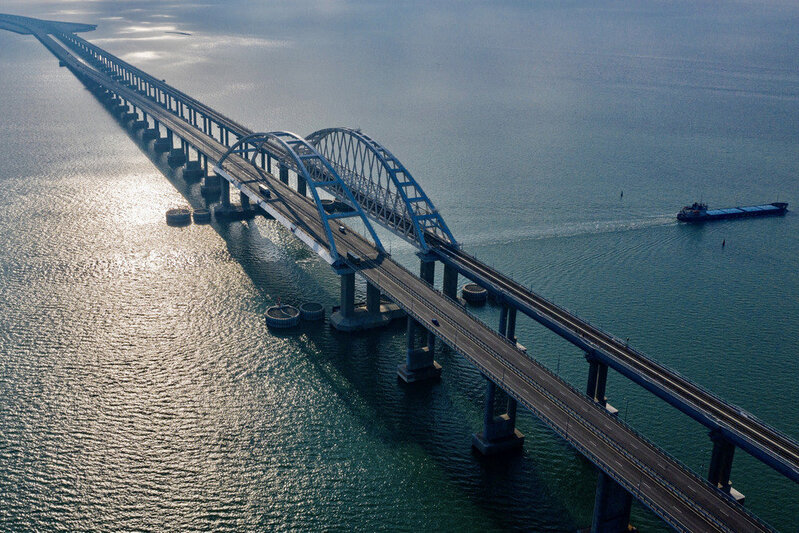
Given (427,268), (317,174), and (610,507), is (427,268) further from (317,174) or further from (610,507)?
(610,507)

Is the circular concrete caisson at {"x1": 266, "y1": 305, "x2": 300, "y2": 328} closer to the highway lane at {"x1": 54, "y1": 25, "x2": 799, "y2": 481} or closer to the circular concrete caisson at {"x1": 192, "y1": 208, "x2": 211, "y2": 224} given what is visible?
Result: the highway lane at {"x1": 54, "y1": 25, "x2": 799, "y2": 481}

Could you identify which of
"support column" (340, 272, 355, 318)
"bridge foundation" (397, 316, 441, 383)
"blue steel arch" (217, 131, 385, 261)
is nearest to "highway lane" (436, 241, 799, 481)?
"bridge foundation" (397, 316, 441, 383)

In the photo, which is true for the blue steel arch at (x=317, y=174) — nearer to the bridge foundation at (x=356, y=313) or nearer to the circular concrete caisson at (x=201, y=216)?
the bridge foundation at (x=356, y=313)

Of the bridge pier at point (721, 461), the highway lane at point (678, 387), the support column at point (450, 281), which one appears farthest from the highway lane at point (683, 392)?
the support column at point (450, 281)

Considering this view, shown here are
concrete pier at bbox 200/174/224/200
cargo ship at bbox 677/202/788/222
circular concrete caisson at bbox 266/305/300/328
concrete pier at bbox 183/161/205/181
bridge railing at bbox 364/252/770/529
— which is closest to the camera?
bridge railing at bbox 364/252/770/529

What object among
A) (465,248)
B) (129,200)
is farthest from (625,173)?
(129,200)

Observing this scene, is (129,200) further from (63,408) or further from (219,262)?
(63,408)
